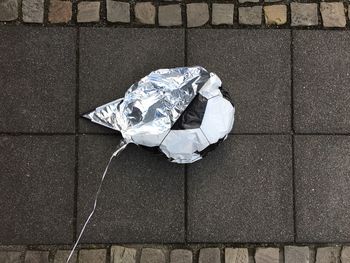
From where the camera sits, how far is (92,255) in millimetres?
2539

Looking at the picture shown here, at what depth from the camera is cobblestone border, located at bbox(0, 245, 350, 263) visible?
8.31 ft

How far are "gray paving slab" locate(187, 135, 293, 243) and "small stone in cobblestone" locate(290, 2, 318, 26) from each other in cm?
66

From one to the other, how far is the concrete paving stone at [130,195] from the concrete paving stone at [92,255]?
5 cm

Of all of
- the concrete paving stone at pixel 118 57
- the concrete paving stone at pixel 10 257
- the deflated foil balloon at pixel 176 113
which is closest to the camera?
the deflated foil balloon at pixel 176 113

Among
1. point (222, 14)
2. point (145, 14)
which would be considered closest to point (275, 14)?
point (222, 14)

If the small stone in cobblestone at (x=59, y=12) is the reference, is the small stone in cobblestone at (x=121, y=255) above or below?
below

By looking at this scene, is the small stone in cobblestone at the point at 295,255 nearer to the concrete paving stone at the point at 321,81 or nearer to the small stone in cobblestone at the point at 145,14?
the concrete paving stone at the point at 321,81

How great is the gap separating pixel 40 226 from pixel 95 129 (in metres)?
0.58

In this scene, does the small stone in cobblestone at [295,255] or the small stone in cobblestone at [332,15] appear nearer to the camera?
the small stone in cobblestone at [295,255]

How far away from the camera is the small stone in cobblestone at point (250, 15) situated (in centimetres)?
271

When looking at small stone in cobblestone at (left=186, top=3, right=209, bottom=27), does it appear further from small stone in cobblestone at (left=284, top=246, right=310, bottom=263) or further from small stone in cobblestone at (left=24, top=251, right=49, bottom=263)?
small stone in cobblestone at (left=24, top=251, right=49, bottom=263)

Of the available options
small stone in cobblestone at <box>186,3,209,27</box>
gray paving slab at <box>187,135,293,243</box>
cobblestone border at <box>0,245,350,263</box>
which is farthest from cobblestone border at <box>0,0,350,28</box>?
cobblestone border at <box>0,245,350,263</box>

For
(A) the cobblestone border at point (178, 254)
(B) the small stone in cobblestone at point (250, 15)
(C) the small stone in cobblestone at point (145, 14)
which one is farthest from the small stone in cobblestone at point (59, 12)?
(A) the cobblestone border at point (178, 254)

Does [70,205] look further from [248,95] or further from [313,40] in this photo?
[313,40]
